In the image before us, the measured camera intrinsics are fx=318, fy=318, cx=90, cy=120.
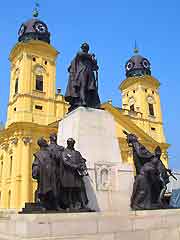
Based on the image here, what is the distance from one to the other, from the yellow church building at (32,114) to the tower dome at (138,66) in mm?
1880

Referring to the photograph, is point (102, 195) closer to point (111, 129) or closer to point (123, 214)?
point (123, 214)

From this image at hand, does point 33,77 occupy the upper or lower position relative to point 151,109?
upper

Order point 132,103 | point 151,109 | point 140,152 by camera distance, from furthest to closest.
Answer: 1. point 132,103
2. point 151,109
3. point 140,152

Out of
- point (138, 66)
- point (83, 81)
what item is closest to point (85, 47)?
point (83, 81)

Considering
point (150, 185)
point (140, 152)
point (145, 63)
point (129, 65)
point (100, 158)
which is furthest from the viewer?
point (129, 65)

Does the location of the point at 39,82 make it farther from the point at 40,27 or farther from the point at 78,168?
the point at 78,168

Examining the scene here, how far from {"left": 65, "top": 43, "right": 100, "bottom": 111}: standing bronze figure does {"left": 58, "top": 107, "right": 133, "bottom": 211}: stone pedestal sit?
0.50m

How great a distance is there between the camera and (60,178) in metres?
7.51

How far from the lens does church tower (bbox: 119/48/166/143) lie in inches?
1884

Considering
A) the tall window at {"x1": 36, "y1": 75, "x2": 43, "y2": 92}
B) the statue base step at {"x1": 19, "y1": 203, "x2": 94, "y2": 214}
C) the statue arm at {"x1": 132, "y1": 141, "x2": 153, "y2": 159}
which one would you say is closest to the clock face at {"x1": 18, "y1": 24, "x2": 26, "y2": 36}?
the tall window at {"x1": 36, "y1": 75, "x2": 43, "y2": 92}

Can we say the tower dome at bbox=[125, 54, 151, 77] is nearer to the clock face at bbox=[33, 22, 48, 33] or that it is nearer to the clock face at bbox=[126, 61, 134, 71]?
the clock face at bbox=[126, 61, 134, 71]

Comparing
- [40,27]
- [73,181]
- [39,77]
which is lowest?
[73,181]

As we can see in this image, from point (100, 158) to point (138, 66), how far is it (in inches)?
1765

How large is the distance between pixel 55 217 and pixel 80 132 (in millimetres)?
2738
